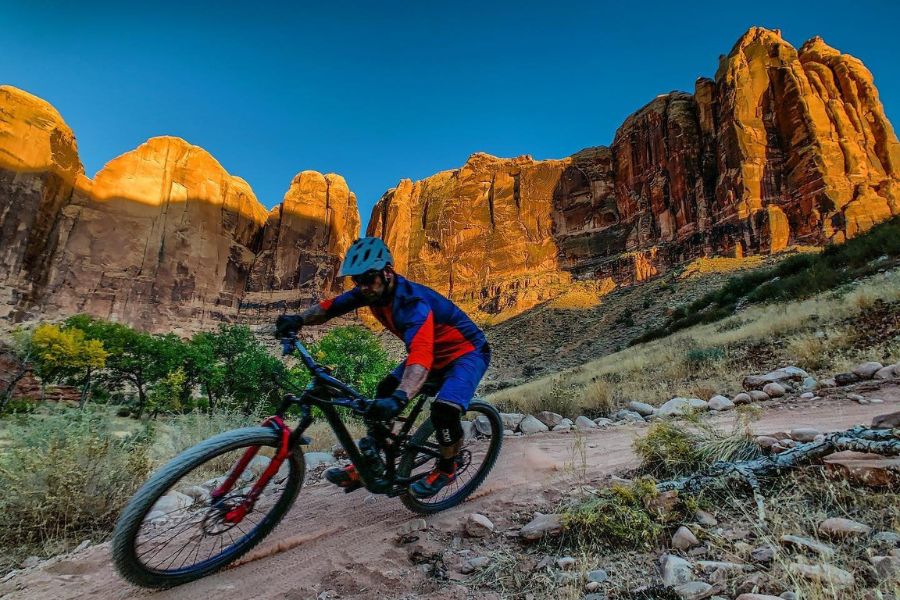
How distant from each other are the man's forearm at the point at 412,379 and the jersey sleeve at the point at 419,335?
37mm

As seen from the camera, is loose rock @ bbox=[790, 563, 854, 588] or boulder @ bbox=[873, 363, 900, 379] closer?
loose rock @ bbox=[790, 563, 854, 588]

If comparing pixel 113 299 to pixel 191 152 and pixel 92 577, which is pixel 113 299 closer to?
pixel 191 152

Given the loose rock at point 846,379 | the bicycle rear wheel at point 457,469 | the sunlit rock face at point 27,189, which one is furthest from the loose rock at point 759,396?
the sunlit rock face at point 27,189

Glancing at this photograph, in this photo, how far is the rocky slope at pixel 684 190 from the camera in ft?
157

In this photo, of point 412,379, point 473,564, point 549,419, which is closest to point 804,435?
point 473,564

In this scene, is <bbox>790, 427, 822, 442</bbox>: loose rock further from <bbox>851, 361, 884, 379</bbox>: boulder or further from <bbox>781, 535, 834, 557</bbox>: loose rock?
<bbox>851, 361, 884, 379</bbox>: boulder

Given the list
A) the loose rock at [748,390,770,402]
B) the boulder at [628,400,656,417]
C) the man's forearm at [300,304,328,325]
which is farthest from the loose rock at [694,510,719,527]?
the loose rock at [748,390,770,402]

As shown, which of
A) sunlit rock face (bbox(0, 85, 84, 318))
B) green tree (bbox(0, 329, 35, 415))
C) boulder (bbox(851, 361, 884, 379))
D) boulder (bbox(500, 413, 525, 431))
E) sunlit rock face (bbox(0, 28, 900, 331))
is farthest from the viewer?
sunlit rock face (bbox(0, 85, 84, 318))

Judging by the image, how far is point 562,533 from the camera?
2436mm

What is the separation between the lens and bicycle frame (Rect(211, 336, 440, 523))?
107 inches

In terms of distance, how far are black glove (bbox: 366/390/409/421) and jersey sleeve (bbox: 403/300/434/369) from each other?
0.25 meters

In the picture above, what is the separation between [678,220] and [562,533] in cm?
6660

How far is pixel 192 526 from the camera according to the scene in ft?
9.12

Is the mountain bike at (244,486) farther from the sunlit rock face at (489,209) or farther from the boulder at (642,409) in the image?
the sunlit rock face at (489,209)
